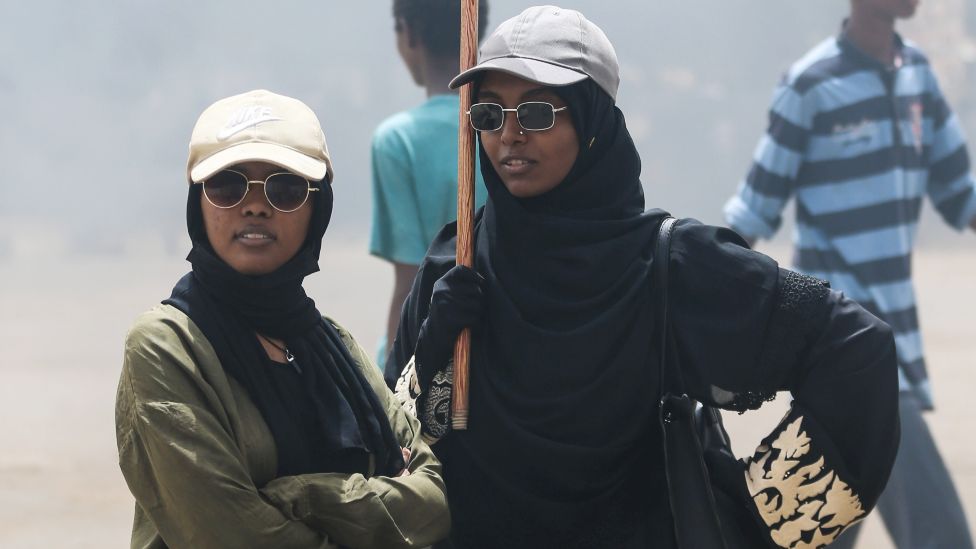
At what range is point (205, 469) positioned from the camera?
2.05m

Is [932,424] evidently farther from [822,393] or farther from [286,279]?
[286,279]

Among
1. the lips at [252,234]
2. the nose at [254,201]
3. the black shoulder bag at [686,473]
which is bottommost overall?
the black shoulder bag at [686,473]

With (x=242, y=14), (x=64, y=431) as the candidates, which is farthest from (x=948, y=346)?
(x=242, y=14)

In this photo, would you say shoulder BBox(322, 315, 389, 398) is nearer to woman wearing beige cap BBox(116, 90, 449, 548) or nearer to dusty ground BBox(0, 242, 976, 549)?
woman wearing beige cap BBox(116, 90, 449, 548)

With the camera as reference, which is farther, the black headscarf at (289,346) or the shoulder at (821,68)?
the shoulder at (821,68)

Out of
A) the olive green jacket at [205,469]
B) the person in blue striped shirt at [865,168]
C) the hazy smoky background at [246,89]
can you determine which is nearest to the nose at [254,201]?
the olive green jacket at [205,469]

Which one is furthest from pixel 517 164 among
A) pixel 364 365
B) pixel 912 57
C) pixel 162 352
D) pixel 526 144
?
pixel 912 57

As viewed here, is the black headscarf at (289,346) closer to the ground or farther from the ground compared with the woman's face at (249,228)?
closer to the ground

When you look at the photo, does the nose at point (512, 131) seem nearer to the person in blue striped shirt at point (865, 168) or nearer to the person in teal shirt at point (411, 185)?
the person in teal shirt at point (411, 185)

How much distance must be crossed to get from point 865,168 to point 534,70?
2.66m

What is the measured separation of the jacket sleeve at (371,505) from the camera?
7.13ft

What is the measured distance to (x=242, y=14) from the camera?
16.3 m

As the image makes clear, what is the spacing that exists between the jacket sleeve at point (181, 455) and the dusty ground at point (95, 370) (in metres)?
4.24

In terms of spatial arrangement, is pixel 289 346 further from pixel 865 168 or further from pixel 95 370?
pixel 95 370
